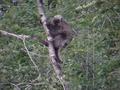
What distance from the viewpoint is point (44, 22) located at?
2.36 metres

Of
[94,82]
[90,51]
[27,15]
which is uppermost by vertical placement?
[27,15]

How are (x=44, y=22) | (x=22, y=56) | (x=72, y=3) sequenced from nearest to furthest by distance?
(x=44, y=22), (x=22, y=56), (x=72, y=3)

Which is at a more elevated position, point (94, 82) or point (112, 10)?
point (112, 10)

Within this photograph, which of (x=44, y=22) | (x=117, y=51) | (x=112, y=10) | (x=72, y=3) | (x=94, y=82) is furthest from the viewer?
(x=72, y=3)

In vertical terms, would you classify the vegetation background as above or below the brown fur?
below

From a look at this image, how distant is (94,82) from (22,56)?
0.97 m

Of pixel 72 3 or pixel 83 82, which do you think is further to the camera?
pixel 72 3

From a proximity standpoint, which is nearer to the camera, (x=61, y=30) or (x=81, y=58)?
(x=61, y=30)

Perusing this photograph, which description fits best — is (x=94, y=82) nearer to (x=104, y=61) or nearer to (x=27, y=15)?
(x=104, y=61)

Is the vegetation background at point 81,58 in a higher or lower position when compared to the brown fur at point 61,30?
lower

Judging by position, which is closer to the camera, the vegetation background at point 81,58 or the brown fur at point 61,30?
the brown fur at point 61,30

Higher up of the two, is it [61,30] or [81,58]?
[61,30]

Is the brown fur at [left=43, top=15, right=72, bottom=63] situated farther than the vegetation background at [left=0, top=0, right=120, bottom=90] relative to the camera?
No

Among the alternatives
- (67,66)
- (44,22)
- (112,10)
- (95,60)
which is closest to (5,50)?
(67,66)
